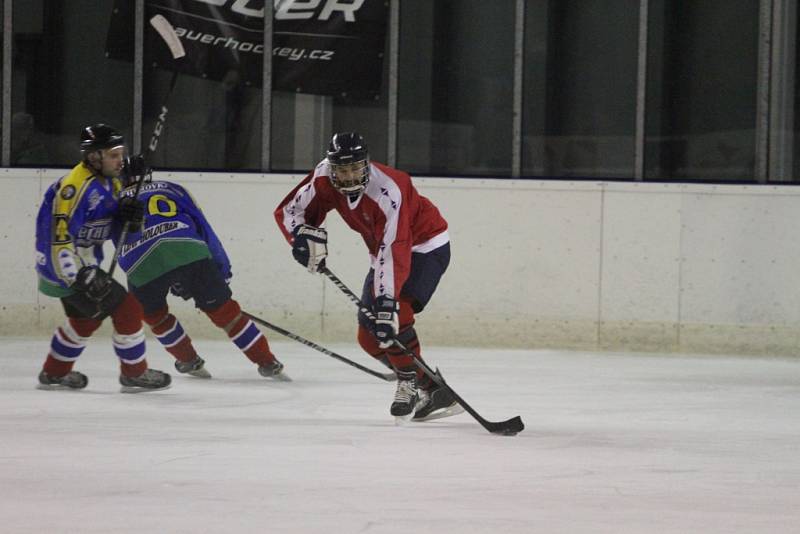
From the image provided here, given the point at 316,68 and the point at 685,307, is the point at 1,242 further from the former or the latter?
the point at 685,307

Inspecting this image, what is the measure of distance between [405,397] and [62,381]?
1482 mm

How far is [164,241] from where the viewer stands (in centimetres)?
531

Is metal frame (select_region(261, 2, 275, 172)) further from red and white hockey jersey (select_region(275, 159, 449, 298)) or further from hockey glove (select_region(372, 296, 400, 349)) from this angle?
hockey glove (select_region(372, 296, 400, 349))

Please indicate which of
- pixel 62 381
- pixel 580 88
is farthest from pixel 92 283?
pixel 580 88

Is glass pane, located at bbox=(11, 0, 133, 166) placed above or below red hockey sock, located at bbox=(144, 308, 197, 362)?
above

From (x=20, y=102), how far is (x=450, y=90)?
7.94 ft

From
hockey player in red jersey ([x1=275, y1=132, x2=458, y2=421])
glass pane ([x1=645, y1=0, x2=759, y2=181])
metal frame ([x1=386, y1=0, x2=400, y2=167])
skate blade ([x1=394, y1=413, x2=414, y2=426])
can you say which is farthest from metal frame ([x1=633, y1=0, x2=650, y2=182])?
skate blade ([x1=394, y1=413, x2=414, y2=426])

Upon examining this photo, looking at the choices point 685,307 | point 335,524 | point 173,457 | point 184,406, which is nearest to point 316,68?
point 685,307

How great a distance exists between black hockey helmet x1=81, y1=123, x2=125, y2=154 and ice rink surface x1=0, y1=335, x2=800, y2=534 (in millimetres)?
913

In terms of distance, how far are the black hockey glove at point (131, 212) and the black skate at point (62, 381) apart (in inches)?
26.5

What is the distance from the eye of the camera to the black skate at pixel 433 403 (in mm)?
4430

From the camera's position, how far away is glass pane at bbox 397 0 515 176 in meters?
7.52

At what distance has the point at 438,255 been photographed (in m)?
4.51

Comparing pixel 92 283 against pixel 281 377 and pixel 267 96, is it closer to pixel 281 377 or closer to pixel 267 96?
pixel 281 377
